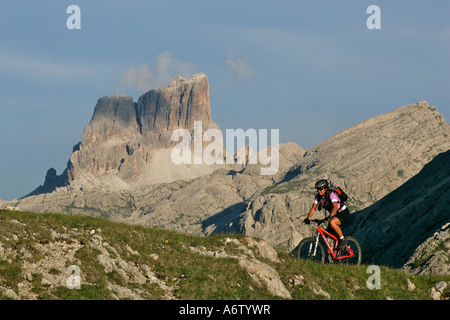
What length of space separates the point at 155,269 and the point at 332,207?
331 inches

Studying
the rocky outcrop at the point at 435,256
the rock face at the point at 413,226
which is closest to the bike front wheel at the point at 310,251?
the rocky outcrop at the point at 435,256

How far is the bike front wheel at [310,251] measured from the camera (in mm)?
24688

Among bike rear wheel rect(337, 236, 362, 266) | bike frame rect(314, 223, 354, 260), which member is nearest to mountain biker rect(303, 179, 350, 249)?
bike frame rect(314, 223, 354, 260)

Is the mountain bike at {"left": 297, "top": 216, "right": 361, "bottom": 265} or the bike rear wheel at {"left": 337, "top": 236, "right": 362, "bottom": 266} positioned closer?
the mountain bike at {"left": 297, "top": 216, "right": 361, "bottom": 265}

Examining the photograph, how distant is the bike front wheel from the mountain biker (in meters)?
1.05

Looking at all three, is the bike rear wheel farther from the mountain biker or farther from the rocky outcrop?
the rocky outcrop

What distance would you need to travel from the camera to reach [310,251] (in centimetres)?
2495

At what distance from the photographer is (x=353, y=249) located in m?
24.7

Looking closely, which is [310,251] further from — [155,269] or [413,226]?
[413,226]

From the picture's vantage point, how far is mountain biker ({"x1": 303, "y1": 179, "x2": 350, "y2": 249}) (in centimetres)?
2359

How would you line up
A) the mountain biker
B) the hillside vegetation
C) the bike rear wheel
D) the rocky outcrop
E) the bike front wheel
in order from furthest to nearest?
the rocky outcrop
the bike front wheel
the bike rear wheel
the mountain biker
the hillside vegetation
